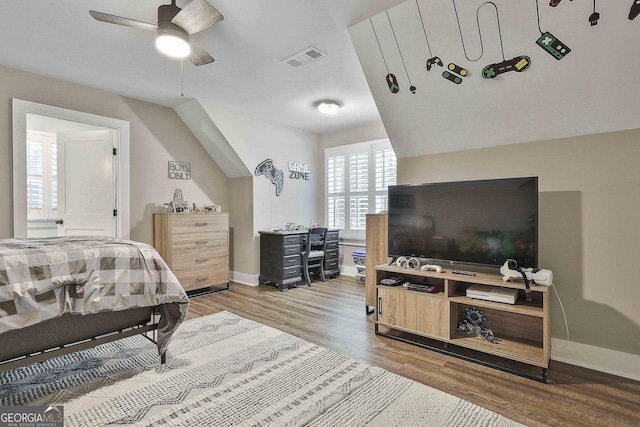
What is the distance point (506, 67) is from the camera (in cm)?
Answer: 223

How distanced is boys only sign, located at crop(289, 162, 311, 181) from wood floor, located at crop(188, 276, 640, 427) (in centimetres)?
247

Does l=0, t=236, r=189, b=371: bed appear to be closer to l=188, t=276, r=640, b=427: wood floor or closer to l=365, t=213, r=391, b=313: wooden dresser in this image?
l=188, t=276, r=640, b=427: wood floor

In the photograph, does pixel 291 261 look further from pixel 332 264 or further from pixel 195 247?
pixel 195 247

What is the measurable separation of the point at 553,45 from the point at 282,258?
3.60 m

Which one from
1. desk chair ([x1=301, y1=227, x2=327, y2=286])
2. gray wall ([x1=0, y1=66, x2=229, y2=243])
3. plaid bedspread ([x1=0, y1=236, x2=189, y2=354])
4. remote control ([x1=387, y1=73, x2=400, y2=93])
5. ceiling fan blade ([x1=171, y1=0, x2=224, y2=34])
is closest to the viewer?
plaid bedspread ([x1=0, y1=236, x2=189, y2=354])

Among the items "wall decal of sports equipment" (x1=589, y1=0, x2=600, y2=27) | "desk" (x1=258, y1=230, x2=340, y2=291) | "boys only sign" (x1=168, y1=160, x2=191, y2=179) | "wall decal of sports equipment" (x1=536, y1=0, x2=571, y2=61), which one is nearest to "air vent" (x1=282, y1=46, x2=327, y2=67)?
"wall decal of sports equipment" (x1=536, y1=0, x2=571, y2=61)

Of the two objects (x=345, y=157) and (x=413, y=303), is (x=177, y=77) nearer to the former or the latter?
(x=345, y=157)

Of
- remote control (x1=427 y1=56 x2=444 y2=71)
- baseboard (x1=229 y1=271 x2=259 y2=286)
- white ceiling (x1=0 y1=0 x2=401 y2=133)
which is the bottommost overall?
baseboard (x1=229 y1=271 x2=259 y2=286)

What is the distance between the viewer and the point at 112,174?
3852mm

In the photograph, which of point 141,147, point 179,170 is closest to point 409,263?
point 179,170

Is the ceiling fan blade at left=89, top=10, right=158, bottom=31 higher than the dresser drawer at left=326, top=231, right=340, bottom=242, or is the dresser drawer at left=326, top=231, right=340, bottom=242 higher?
the ceiling fan blade at left=89, top=10, right=158, bottom=31

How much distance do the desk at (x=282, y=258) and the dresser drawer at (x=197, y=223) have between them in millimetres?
628

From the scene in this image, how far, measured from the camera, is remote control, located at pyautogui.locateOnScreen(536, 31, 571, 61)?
199 cm

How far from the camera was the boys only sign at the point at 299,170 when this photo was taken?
5354mm
